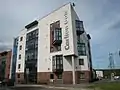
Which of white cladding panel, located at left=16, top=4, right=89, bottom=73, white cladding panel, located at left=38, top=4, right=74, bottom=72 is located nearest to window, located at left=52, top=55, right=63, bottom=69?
white cladding panel, located at left=16, top=4, right=89, bottom=73

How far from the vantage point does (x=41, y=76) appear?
48312mm

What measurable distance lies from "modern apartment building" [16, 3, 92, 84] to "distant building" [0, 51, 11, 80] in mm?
12656

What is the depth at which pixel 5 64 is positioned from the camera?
232 ft

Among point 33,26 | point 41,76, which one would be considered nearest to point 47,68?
point 41,76

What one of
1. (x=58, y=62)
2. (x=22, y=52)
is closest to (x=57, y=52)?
(x=58, y=62)

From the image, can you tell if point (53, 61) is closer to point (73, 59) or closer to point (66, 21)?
point (73, 59)

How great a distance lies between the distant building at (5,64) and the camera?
225 ft

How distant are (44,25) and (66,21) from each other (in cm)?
988

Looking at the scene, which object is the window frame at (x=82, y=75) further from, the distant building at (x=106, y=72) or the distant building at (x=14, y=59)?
the distant building at (x=106, y=72)

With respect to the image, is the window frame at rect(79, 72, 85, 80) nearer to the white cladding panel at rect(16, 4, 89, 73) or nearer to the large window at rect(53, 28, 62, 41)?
the white cladding panel at rect(16, 4, 89, 73)

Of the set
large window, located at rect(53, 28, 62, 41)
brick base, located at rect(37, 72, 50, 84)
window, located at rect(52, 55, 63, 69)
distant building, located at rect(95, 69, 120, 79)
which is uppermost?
large window, located at rect(53, 28, 62, 41)

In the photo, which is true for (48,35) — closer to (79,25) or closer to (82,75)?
(79,25)

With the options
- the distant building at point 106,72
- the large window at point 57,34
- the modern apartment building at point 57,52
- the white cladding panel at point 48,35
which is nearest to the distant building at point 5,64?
the modern apartment building at point 57,52

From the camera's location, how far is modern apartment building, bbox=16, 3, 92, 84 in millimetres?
43031
